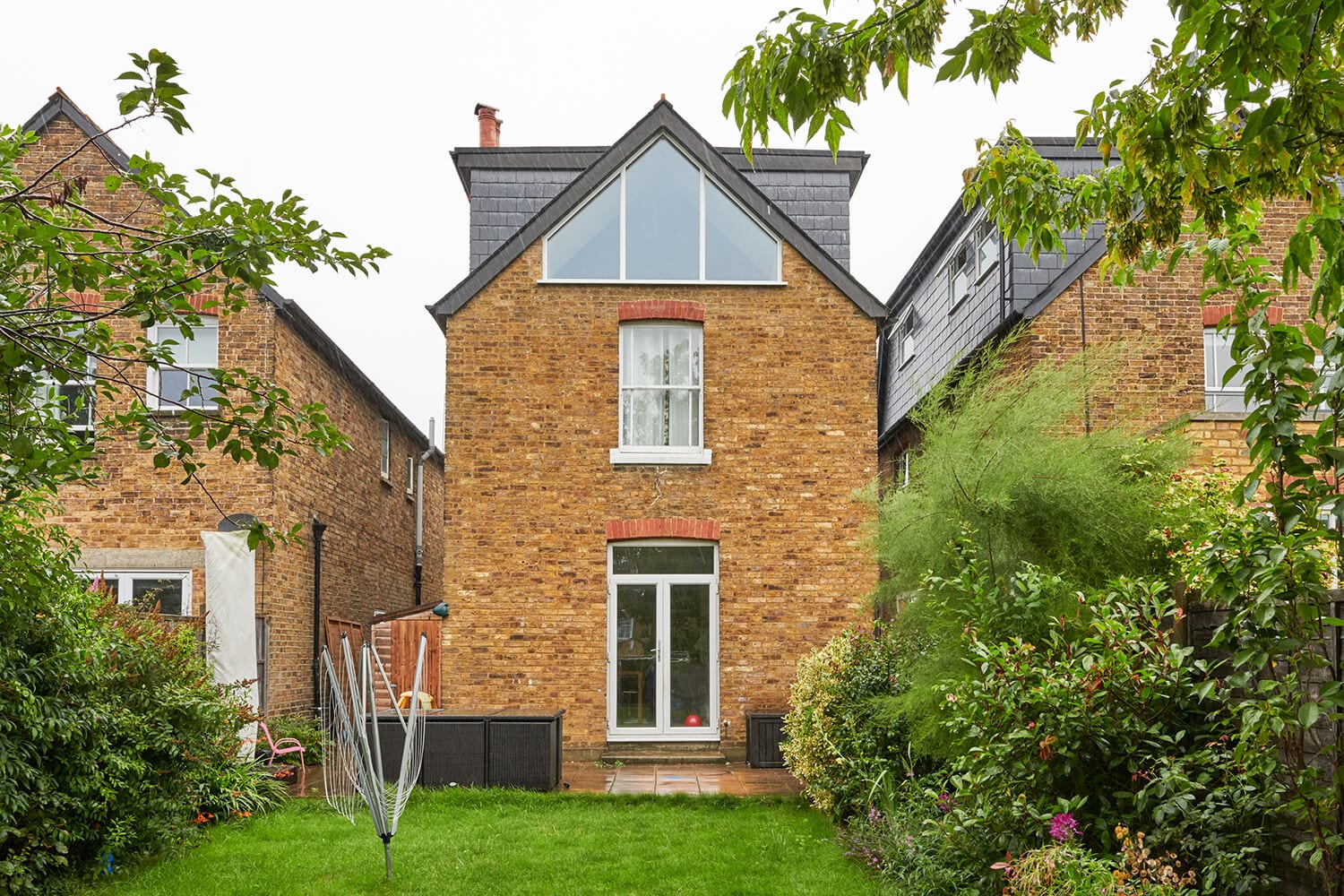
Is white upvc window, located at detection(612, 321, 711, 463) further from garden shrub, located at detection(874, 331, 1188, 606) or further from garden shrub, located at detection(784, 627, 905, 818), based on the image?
garden shrub, located at detection(874, 331, 1188, 606)

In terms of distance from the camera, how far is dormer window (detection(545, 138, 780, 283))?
15.8 m

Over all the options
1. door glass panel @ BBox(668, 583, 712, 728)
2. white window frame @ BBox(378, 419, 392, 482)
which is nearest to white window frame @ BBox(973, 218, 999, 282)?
door glass panel @ BBox(668, 583, 712, 728)

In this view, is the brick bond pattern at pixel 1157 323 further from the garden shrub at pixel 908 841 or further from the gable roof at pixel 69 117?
the gable roof at pixel 69 117

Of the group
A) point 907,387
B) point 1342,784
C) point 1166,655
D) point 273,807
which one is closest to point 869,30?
point 1342,784

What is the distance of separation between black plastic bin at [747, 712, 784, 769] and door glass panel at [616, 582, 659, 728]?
4.45 feet

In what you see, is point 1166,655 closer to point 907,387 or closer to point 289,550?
point 289,550

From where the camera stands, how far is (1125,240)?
441 cm

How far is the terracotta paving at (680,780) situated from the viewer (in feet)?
41.2

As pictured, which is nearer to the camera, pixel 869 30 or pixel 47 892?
pixel 869 30

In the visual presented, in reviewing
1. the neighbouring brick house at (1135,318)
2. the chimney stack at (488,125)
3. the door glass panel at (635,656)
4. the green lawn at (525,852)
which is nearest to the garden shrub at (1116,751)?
the green lawn at (525,852)

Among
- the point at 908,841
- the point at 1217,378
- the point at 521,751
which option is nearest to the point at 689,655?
the point at 521,751

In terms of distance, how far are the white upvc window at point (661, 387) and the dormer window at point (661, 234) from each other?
2.42 ft

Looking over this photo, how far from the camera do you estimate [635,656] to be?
50.9ft

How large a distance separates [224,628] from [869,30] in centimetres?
1239
